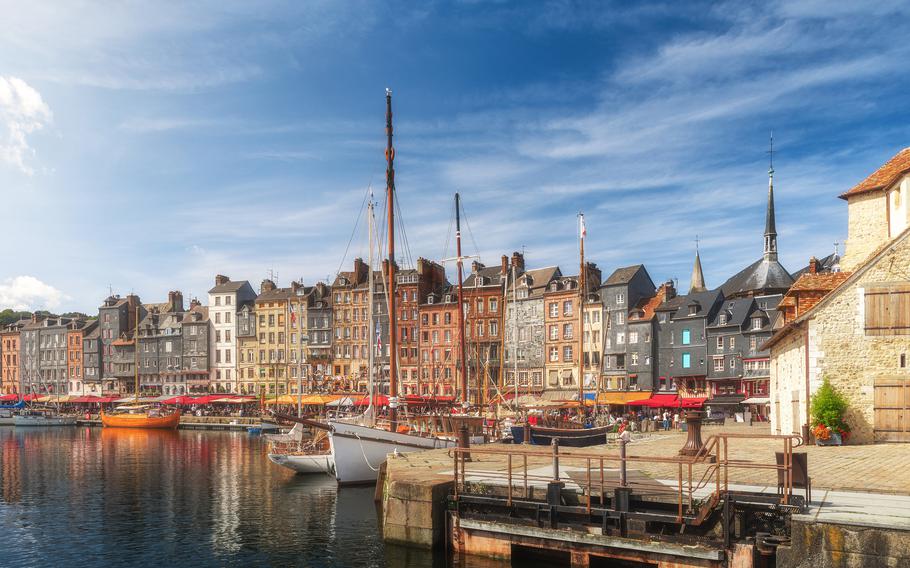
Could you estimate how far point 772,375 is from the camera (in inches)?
1363

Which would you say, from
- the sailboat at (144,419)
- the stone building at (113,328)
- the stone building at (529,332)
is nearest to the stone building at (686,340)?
the stone building at (529,332)

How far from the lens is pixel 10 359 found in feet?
427

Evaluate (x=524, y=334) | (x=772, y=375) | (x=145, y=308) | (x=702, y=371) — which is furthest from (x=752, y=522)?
(x=145, y=308)

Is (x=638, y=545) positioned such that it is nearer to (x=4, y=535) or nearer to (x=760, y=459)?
(x=760, y=459)

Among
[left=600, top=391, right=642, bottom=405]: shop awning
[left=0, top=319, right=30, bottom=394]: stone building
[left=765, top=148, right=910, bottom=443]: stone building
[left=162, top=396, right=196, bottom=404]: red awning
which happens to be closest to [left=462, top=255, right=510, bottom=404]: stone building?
[left=600, top=391, right=642, bottom=405]: shop awning

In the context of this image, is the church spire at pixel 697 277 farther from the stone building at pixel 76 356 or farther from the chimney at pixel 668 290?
the stone building at pixel 76 356

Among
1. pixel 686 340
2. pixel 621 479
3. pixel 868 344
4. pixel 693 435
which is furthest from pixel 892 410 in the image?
pixel 686 340

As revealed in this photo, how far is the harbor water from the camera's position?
22.3 metres

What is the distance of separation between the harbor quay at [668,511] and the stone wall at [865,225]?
11.2m

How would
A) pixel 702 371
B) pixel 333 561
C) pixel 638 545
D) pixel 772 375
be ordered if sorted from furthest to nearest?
pixel 702 371 < pixel 772 375 < pixel 333 561 < pixel 638 545

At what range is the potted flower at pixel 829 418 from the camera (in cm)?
2553

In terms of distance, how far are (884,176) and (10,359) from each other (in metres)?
137

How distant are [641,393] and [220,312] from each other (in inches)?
2476

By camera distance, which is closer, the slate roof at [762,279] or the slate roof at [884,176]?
the slate roof at [884,176]
